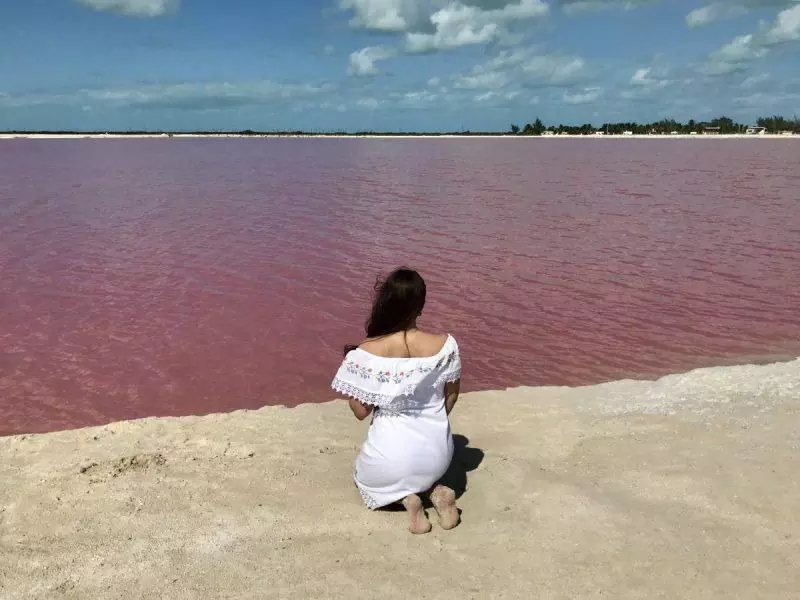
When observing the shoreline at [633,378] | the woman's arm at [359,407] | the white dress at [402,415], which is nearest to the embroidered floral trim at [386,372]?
the white dress at [402,415]

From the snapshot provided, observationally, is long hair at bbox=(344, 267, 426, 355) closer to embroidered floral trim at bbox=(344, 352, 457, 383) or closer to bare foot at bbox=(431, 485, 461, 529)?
embroidered floral trim at bbox=(344, 352, 457, 383)

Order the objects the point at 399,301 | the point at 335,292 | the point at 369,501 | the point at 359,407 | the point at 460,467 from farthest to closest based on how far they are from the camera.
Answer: the point at 335,292 < the point at 460,467 < the point at 369,501 < the point at 359,407 < the point at 399,301

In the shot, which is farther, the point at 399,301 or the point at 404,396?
the point at 404,396

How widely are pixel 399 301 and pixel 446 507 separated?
4.52ft

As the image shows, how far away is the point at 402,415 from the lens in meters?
4.33

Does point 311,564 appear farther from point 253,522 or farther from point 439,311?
point 439,311

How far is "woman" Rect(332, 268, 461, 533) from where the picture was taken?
165 inches

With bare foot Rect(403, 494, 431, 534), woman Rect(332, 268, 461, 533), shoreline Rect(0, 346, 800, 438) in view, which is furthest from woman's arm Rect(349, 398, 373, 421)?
shoreline Rect(0, 346, 800, 438)

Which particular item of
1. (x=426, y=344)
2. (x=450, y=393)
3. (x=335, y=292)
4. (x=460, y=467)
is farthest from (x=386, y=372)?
(x=335, y=292)

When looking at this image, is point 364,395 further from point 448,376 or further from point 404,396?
point 448,376

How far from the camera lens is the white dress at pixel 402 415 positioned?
167 inches

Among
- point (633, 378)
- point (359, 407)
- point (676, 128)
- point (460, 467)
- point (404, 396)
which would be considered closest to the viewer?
point (404, 396)

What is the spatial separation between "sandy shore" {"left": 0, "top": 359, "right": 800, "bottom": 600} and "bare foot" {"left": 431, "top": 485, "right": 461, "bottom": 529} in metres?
0.08

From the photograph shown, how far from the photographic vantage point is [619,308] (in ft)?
34.7
